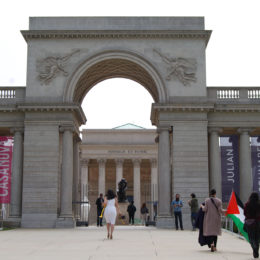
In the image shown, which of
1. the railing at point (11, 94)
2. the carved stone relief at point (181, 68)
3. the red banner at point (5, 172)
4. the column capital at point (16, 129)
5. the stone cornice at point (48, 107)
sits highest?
the carved stone relief at point (181, 68)

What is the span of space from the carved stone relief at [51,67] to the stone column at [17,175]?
4319 mm

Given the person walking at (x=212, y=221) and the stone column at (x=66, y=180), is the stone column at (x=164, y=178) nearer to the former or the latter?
the stone column at (x=66, y=180)

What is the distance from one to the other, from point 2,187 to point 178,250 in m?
23.2

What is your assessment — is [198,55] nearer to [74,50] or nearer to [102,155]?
[74,50]

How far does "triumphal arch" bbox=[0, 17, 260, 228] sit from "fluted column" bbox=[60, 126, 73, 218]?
7 centimetres

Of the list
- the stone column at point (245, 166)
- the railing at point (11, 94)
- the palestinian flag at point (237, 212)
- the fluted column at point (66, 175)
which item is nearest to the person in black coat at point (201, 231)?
the palestinian flag at point (237, 212)

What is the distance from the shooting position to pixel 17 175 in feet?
126

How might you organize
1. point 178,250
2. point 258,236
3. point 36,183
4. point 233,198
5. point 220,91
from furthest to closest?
point 220,91 < point 36,183 < point 233,198 < point 178,250 < point 258,236

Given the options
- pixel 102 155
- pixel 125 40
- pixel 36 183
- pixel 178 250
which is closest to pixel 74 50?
pixel 125 40

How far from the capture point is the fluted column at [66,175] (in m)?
37.1

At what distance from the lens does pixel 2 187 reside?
1497 inches

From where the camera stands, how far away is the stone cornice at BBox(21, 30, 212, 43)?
38.8 meters

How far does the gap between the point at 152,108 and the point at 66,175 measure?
26.3 feet

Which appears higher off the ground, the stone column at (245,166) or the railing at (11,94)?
the railing at (11,94)
